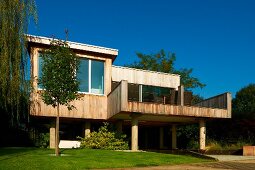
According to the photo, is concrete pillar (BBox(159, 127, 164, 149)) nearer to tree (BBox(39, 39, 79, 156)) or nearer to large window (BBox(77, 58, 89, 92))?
large window (BBox(77, 58, 89, 92))

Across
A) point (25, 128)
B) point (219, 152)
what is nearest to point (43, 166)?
point (219, 152)

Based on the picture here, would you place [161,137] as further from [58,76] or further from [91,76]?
[58,76]

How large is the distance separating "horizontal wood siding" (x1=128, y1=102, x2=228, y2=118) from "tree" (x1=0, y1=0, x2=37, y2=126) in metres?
5.27

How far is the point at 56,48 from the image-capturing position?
14250 mm

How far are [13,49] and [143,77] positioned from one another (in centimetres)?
988

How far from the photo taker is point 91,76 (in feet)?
68.7

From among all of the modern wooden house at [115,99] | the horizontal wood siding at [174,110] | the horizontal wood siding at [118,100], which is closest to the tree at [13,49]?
the modern wooden house at [115,99]

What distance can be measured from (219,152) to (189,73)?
3128 cm

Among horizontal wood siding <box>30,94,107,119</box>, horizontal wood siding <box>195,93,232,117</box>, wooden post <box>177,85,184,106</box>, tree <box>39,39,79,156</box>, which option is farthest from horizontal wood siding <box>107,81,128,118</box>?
horizontal wood siding <box>195,93,232,117</box>

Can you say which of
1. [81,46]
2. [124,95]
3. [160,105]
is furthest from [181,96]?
[81,46]

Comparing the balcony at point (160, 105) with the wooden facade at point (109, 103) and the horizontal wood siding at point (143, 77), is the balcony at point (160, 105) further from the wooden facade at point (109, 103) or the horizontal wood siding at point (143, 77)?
the horizontal wood siding at point (143, 77)

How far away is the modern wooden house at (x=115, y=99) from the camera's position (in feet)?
62.5

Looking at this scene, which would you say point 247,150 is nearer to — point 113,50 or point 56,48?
point 113,50

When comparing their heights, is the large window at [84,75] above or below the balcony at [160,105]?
above
